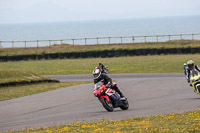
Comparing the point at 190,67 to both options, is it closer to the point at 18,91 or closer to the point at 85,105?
the point at 85,105

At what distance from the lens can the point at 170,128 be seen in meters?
9.29

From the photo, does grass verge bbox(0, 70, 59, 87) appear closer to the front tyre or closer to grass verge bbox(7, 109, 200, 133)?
the front tyre

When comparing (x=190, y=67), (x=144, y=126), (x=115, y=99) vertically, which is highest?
(x=190, y=67)

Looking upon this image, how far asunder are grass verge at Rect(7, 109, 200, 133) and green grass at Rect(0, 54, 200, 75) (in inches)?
941

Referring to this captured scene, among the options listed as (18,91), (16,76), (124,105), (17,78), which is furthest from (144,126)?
(16,76)

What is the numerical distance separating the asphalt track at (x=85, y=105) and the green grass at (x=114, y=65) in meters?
13.7

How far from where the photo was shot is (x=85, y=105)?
54.7 ft

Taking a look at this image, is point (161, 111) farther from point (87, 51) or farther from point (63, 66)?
point (87, 51)

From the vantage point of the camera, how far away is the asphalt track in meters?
13.1

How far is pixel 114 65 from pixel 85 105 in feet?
82.8

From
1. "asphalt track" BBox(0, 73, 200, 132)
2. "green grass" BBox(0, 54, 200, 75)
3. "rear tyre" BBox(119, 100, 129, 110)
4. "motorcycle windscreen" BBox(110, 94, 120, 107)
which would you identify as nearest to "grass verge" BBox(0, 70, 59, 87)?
"asphalt track" BBox(0, 73, 200, 132)

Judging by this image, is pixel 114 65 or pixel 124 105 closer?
pixel 124 105

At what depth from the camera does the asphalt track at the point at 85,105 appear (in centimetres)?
1314

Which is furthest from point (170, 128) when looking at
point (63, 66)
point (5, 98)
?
point (63, 66)
